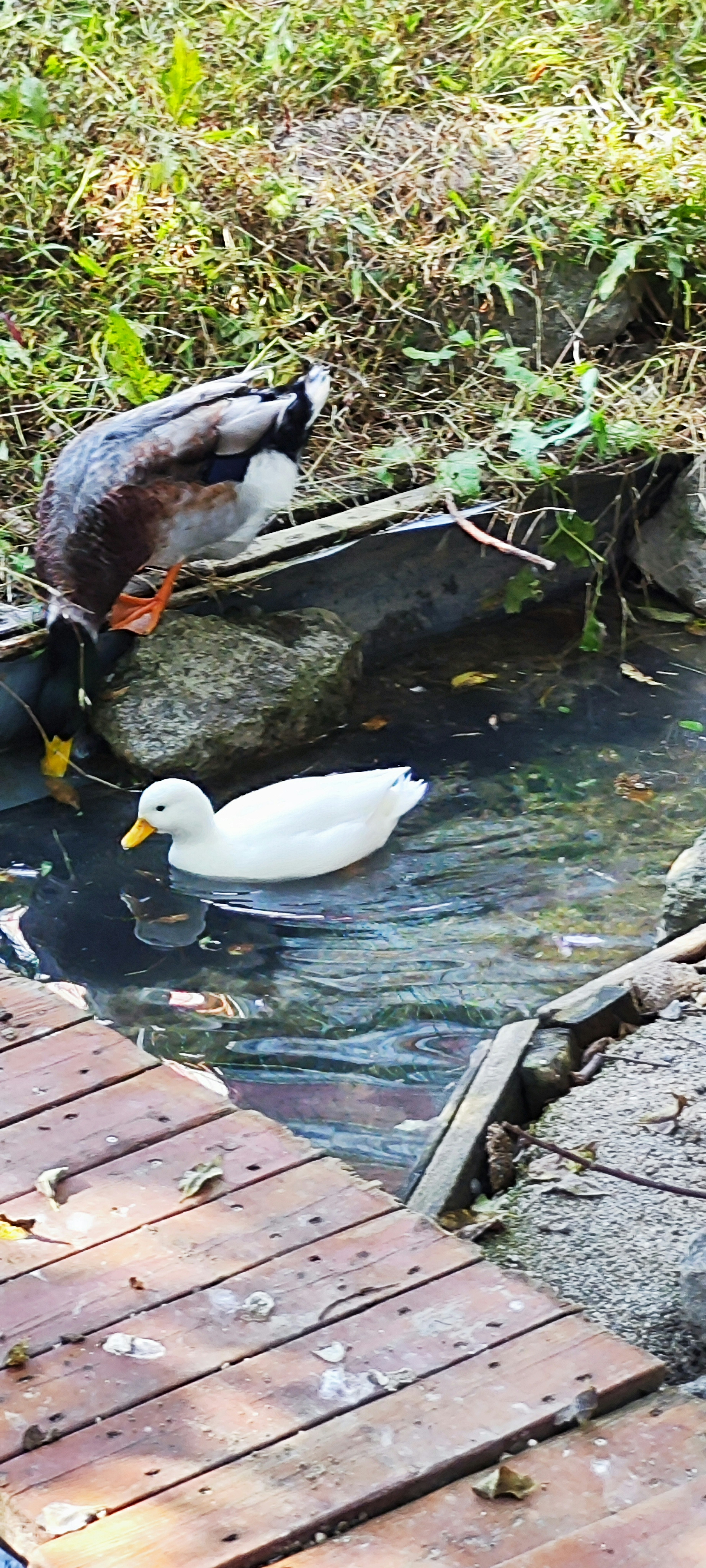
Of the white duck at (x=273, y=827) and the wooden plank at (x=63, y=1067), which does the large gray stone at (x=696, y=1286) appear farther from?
the white duck at (x=273, y=827)

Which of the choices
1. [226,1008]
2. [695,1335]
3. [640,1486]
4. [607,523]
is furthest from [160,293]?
[640,1486]

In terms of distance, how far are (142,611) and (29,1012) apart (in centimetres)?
225

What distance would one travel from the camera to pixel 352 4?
7.84m

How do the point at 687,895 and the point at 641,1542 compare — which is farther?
the point at 687,895

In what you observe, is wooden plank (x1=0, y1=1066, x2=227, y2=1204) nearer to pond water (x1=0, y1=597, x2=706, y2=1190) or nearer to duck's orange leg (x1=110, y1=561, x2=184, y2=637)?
pond water (x1=0, y1=597, x2=706, y2=1190)

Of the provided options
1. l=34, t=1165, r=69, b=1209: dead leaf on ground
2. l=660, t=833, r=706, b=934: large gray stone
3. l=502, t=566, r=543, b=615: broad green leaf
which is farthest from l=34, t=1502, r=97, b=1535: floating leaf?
l=502, t=566, r=543, b=615: broad green leaf

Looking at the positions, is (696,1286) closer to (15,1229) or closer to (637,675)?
(15,1229)

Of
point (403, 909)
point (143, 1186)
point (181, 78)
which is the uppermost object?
point (181, 78)

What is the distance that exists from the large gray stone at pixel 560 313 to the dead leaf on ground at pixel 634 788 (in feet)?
7.50

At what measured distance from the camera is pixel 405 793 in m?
4.66

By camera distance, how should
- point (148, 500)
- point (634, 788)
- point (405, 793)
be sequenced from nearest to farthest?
1. point (405, 793)
2. point (634, 788)
3. point (148, 500)

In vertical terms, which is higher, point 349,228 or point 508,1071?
point 349,228

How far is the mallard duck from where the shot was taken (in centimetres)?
502

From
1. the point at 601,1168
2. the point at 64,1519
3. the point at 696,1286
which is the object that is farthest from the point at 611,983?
the point at 64,1519
